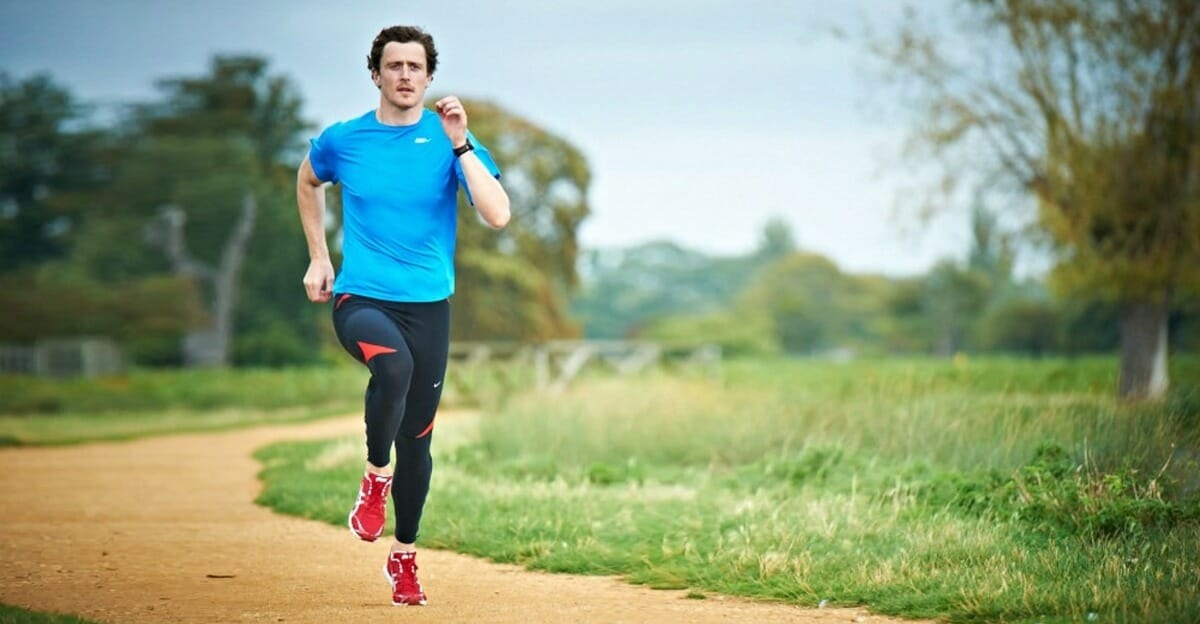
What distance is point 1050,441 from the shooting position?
28.8 ft

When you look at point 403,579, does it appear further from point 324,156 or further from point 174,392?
point 174,392

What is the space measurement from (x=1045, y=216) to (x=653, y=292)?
63.0 m

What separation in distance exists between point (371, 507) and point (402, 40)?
1941mm

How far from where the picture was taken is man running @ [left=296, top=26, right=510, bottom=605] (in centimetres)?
561

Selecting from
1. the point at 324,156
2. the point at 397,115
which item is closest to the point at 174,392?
the point at 324,156

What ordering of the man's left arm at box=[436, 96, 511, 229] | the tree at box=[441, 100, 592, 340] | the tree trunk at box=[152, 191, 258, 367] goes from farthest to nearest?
the tree at box=[441, 100, 592, 340] → the tree trunk at box=[152, 191, 258, 367] → the man's left arm at box=[436, 96, 511, 229]

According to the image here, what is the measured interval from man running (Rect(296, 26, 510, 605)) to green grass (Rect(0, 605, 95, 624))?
1.39 metres

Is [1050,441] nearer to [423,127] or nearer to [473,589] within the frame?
[473,589]

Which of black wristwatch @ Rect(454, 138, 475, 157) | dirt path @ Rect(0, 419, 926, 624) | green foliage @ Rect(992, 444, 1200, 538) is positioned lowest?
dirt path @ Rect(0, 419, 926, 624)

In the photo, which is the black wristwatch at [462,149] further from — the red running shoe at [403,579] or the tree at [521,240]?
the tree at [521,240]

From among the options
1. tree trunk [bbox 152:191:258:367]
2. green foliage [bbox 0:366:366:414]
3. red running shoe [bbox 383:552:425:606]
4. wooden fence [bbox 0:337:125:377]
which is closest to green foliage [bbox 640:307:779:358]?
tree trunk [bbox 152:191:258:367]

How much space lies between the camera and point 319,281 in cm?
575

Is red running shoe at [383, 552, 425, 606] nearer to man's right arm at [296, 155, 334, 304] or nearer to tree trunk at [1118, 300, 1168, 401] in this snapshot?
man's right arm at [296, 155, 334, 304]

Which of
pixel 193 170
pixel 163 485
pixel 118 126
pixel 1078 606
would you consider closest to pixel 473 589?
pixel 1078 606
